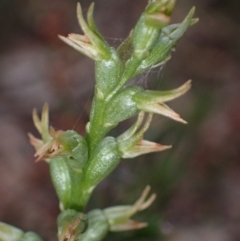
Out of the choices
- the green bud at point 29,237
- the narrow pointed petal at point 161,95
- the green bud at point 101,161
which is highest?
the narrow pointed petal at point 161,95

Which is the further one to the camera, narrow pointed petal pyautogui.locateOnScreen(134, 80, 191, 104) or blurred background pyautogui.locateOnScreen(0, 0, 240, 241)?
blurred background pyautogui.locateOnScreen(0, 0, 240, 241)

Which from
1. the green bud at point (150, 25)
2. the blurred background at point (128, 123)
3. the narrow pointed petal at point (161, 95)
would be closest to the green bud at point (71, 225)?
the narrow pointed petal at point (161, 95)

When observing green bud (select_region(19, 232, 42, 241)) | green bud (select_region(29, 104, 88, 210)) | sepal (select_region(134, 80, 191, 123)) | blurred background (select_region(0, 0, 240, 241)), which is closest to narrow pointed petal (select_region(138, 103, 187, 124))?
sepal (select_region(134, 80, 191, 123))

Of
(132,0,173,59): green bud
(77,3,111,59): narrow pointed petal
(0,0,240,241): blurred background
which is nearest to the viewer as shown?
(132,0,173,59): green bud

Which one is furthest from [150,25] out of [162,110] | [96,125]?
[96,125]

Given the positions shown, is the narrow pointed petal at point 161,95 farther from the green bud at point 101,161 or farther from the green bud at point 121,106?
the green bud at point 101,161

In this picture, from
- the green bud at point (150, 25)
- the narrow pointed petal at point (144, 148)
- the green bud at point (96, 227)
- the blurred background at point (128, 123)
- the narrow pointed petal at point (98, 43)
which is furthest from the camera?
the blurred background at point (128, 123)

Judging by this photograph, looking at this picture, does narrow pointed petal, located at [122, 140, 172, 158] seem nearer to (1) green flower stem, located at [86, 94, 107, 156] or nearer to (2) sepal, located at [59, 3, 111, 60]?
(1) green flower stem, located at [86, 94, 107, 156]

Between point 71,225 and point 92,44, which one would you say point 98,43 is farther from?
point 71,225
